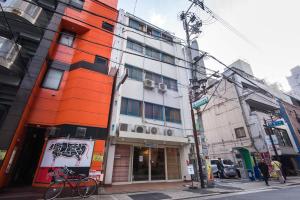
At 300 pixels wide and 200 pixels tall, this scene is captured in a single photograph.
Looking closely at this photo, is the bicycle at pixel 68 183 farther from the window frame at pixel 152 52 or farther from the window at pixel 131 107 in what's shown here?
the window frame at pixel 152 52

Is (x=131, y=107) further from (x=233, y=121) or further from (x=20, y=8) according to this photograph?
(x=233, y=121)

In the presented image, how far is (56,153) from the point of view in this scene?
9.12 metres

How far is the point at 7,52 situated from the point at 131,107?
9.13 metres

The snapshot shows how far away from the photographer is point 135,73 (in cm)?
1623

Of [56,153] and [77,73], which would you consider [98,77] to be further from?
[56,153]

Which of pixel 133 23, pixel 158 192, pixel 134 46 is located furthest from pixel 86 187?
pixel 133 23

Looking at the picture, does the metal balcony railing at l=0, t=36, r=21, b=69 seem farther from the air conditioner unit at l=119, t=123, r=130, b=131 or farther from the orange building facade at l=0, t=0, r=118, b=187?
the air conditioner unit at l=119, t=123, r=130, b=131

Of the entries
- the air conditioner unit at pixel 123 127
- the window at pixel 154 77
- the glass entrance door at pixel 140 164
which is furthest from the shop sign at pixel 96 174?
the window at pixel 154 77

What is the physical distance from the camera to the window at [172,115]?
53.2ft

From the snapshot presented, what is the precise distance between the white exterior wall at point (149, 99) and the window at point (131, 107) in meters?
0.39

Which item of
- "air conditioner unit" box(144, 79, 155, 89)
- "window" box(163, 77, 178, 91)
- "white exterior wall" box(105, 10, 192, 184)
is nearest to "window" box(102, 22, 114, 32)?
"white exterior wall" box(105, 10, 192, 184)

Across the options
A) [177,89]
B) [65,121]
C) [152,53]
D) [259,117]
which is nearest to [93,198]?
[65,121]

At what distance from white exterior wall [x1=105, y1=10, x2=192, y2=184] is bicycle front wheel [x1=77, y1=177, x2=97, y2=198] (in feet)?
9.77

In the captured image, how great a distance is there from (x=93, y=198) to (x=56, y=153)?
3586 mm
